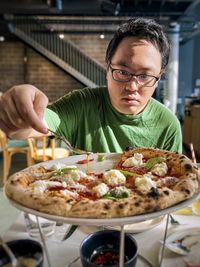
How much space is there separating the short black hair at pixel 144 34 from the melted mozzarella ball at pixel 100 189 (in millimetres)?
736

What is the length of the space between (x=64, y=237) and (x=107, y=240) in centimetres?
21

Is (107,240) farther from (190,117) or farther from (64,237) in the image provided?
(190,117)

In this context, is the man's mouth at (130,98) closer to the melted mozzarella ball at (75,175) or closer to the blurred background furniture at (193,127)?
the melted mozzarella ball at (75,175)

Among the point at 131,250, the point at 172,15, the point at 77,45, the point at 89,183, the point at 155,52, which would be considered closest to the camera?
the point at 131,250

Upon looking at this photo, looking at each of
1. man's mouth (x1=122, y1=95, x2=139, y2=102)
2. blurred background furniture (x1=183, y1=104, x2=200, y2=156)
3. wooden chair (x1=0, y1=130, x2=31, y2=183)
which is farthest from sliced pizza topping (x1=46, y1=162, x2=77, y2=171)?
blurred background furniture (x1=183, y1=104, x2=200, y2=156)

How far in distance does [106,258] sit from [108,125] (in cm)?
83

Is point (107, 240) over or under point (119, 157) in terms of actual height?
under

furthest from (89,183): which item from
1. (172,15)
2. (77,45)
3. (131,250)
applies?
(77,45)

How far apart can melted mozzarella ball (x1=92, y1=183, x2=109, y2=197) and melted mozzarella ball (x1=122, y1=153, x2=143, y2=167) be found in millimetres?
184

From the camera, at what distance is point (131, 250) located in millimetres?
730

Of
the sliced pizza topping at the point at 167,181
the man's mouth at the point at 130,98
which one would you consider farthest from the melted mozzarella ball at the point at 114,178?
the man's mouth at the point at 130,98

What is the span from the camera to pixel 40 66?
28.9 ft

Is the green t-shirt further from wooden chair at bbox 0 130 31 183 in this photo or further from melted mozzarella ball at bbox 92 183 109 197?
wooden chair at bbox 0 130 31 183

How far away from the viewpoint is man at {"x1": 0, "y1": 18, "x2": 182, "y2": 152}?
1213 millimetres
